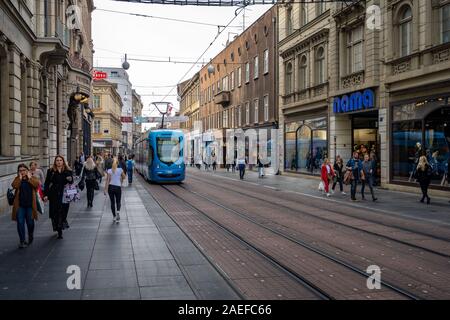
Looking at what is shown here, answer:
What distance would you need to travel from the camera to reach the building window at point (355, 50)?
2550cm

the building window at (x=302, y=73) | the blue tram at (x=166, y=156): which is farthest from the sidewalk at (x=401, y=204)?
the building window at (x=302, y=73)

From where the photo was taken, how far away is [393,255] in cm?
877

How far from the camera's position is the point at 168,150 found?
28.0 meters

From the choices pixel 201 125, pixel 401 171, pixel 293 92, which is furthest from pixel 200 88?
pixel 401 171

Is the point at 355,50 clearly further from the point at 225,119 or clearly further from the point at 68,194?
the point at 225,119

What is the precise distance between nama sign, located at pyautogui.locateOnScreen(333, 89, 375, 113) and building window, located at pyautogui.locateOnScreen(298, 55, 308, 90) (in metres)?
5.59

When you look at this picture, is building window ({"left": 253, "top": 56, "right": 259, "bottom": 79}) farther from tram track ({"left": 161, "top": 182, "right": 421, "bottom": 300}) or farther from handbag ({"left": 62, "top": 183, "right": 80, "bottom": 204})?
handbag ({"left": 62, "top": 183, "right": 80, "bottom": 204})

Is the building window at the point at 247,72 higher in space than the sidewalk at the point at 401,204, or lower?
higher

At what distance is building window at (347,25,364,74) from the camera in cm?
2550

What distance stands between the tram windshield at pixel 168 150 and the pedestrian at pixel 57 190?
17.4 m

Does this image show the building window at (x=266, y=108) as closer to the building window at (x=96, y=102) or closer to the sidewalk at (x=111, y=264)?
the sidewalk at (x=111, y=264)

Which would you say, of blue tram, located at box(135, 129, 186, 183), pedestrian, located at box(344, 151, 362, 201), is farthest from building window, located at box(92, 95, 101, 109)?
pedestrian, located at box(344, 151, 362, 201)

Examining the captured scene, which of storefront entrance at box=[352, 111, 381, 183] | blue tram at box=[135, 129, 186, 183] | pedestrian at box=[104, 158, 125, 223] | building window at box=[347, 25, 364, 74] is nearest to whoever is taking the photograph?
pedestrian at box=[104, 158, 125, 223]

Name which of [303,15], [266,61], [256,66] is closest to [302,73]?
[303,15]
